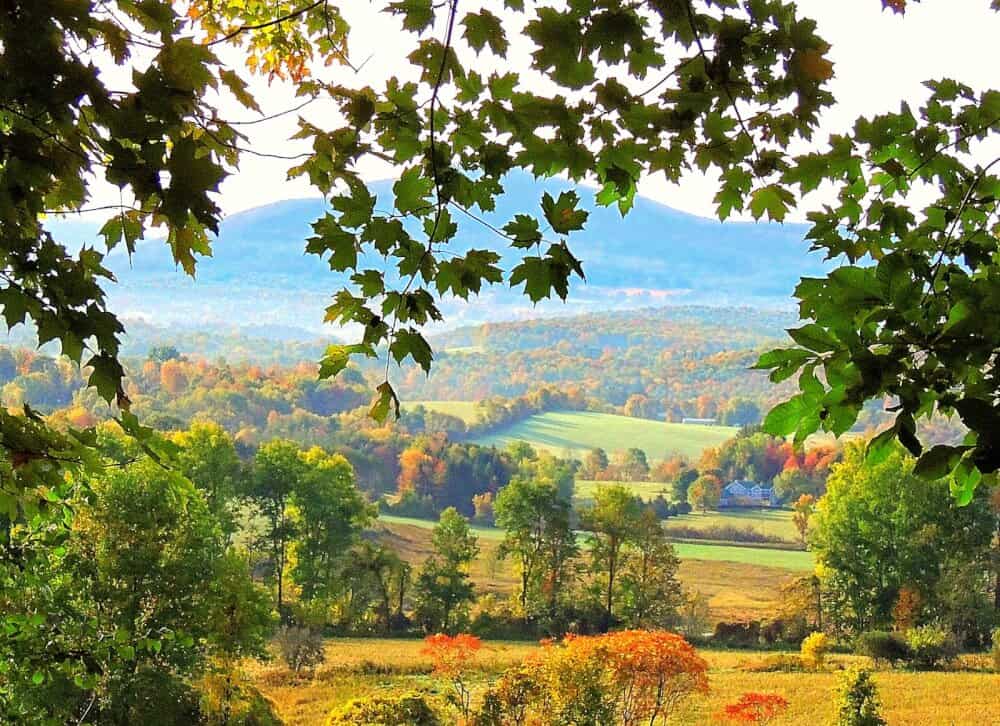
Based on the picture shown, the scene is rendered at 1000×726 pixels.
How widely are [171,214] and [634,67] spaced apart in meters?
1.05

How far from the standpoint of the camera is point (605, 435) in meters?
92.1

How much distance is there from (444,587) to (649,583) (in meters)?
7.42

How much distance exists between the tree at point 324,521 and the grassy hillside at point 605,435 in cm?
5074

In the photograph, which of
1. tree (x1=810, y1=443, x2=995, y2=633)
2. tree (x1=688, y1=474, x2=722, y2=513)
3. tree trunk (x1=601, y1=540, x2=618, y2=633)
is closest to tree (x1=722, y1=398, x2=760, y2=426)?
tree (x1=688, y1=474, x2=722, y2=513)

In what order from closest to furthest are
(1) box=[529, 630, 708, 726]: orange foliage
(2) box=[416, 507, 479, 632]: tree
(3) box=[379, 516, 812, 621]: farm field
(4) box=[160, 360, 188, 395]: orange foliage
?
(1) box=[529, 630, 708, 726]: orange foliage < (2) box=[416, 507, 479, 632]: tree < (3) box=[379, 516, 812, 621]: farm field < (4) box=[160, 360, 188, 395]: orange foliage

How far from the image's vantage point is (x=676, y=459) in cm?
7512

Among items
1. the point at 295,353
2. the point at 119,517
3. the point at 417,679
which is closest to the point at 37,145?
the point at 119,517

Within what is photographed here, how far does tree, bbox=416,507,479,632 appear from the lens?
30.5 metres

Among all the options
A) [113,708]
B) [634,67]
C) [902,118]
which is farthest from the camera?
[113,708]

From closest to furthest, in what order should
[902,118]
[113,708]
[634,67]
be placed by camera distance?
1. [634,67]
2. [902,118]
3. [113,708]

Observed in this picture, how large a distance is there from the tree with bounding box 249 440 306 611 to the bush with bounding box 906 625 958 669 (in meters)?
20.9

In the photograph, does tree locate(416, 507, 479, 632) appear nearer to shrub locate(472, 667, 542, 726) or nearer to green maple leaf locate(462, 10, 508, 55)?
shrub locate(472, 667, 542, 726)

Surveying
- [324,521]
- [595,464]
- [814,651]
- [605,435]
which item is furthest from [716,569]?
[605,435]

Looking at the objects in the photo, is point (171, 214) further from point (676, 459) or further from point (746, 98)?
point (676, 459)
